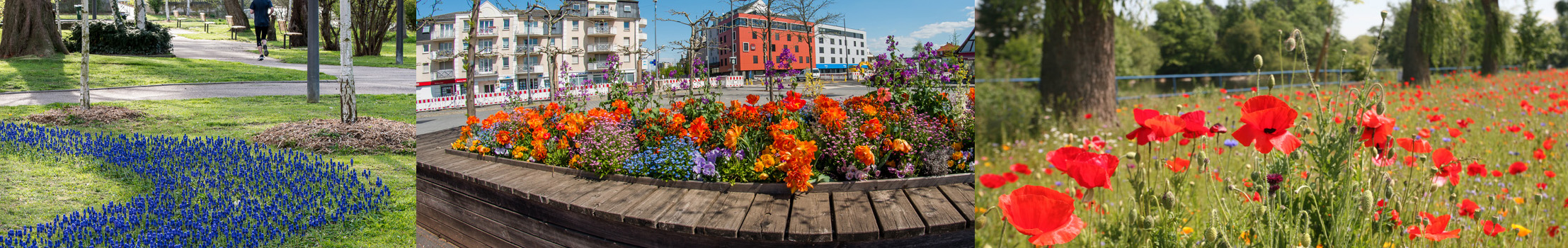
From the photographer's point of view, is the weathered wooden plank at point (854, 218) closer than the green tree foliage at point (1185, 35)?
No

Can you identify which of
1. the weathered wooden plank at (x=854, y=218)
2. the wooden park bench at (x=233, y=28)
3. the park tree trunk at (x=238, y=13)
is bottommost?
the weathered wooden plank at (x=854, y=218)

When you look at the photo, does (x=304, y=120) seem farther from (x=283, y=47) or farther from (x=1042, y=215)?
(x=1042, y=215)

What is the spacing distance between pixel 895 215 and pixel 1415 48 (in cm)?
123

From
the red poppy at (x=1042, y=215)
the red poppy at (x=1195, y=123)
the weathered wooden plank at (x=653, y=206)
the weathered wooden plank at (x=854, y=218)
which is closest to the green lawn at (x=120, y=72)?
the weathered wooden plank at (x=653, y=206)

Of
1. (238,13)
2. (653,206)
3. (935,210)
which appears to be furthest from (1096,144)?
(238,13)

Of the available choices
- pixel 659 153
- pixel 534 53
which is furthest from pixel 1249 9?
pixel 659 153

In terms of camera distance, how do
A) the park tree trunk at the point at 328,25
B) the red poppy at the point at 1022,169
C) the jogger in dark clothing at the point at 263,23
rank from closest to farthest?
the red poppy at the point at 1022,169
the jogger in dark clothing at the point at 263,23
the park tree trunk at the point at 328,25

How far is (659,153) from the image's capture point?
104 inches

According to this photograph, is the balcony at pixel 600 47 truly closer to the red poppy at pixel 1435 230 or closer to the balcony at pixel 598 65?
the balcony at pixel 598 65

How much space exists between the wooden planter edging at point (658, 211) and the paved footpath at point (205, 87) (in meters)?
0.47

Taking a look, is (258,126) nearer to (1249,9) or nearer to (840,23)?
(840,23)

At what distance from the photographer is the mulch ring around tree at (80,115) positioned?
2566 mm

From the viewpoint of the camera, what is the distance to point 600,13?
6.61 ft

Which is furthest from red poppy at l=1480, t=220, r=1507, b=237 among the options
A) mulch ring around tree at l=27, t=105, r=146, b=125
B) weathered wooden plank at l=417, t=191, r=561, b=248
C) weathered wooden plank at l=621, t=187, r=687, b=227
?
mulch ring around tree at l=27, t=105, r=146, b=125
